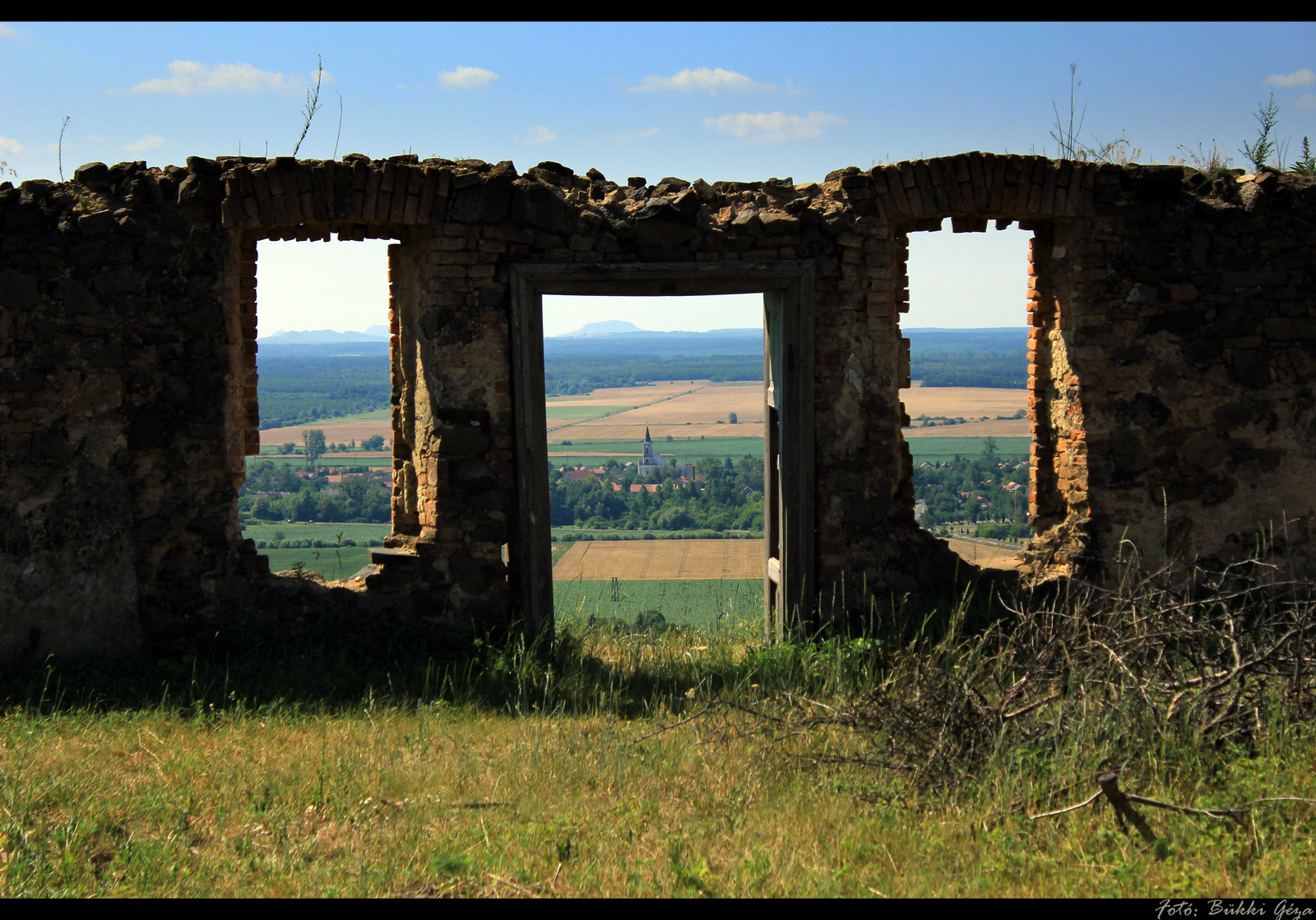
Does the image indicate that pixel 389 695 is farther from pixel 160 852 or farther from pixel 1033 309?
pixel 1033 309

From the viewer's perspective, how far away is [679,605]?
26.5ft

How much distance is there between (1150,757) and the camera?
3.49 meters

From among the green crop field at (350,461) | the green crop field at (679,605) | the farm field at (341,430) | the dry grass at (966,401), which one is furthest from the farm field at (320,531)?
the dry grass at (966,401)

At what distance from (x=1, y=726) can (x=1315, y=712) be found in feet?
17.8

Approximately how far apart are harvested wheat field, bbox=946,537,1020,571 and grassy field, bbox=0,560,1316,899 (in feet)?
2.86

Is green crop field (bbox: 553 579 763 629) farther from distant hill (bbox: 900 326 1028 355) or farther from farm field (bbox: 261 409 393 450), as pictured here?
distant hill (bbox: 900 326 1028 355)

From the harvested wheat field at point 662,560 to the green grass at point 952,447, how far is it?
251 inches

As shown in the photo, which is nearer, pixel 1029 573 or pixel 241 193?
pixel 241 193

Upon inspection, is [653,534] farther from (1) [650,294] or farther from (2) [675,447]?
(2) [675,447]

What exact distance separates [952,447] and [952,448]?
0.29 meters

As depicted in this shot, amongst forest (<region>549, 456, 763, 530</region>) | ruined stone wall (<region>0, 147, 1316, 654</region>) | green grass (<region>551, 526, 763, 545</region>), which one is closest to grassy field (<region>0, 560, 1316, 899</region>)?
ruined stone wall (<region>0, 147, 1316, 654</region>)
